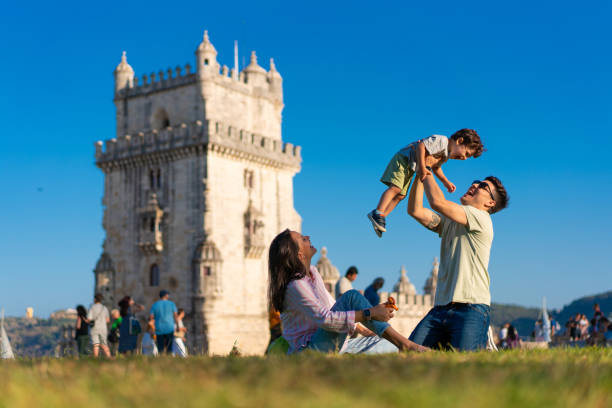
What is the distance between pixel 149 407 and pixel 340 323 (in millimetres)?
3952

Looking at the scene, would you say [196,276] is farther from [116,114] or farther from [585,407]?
[585,407]

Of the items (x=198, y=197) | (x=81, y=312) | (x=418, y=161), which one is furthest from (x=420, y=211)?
(x=198, y=197)

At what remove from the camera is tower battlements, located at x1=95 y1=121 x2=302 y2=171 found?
39406 millimetres

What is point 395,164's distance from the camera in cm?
818

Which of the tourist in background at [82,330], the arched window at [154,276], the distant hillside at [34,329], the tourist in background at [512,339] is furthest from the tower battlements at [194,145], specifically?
the distant hillside at [34,329]

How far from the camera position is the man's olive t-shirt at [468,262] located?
7172mm

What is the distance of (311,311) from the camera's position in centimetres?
696

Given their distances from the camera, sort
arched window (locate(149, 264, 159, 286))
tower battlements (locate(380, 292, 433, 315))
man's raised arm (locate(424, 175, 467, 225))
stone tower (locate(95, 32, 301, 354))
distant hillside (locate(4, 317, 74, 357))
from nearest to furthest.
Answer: man's raised arm (locate(424, 175, 467, 225)) < stone tower (locate(95, 32, 301, 354)) < arched window (locate(149, 264, 159, 286)) < tower battlements (locate(380, 292, 433, 315)) < distant hillside (locate(4, 317, 74, 357))

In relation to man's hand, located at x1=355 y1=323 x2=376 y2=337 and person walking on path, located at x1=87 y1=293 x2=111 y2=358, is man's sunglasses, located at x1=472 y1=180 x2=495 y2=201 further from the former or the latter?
person walking on path, located at x1=87 y1=293 x2=111 y2=358

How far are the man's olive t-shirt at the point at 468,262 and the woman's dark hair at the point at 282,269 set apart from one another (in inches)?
53.0

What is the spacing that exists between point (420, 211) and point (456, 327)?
1.23 m

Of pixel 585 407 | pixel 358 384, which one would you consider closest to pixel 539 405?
pixel 585 407

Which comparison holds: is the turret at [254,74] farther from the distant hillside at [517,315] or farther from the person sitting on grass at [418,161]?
the distant hillside at [517,315]

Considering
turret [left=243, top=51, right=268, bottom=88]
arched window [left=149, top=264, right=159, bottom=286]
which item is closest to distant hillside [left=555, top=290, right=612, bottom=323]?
turret [left=243, top=51, right=268, bottom=88]
